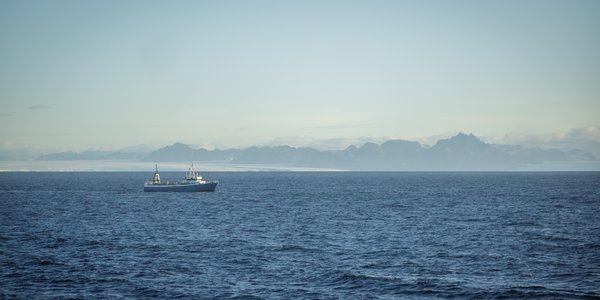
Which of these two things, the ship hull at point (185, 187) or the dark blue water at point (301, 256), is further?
the ship hull at point (185, 187)

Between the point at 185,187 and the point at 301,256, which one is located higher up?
the point at 185,187

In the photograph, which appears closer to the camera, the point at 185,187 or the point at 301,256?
the point at 301,256

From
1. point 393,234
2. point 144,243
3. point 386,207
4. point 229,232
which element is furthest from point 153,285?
point 386,207

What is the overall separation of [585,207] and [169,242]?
263 feet

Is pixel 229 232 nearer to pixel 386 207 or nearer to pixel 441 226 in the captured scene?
pixel 441 226

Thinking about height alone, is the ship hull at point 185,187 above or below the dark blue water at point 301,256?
above

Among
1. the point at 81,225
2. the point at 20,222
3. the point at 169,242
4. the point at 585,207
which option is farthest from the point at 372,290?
the point at 585,207

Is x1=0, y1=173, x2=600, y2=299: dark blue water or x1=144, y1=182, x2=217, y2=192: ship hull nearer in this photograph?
x1=0, y1=173, x2=600, y2=299: dark blue water

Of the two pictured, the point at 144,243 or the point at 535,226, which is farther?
the point at 535,226

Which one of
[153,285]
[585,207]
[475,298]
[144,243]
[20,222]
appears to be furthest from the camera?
[585,207]

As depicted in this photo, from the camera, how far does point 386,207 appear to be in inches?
4405

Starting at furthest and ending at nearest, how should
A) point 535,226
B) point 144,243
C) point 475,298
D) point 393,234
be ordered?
point 535,226 < point 393,234 < point 144,243 < point 475,298

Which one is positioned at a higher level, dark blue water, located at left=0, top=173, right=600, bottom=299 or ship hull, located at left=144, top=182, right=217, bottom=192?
ship hull, located at left=144, top=182, right=217, bottom=192

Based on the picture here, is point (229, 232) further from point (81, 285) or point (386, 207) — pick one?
point (386, 207)
